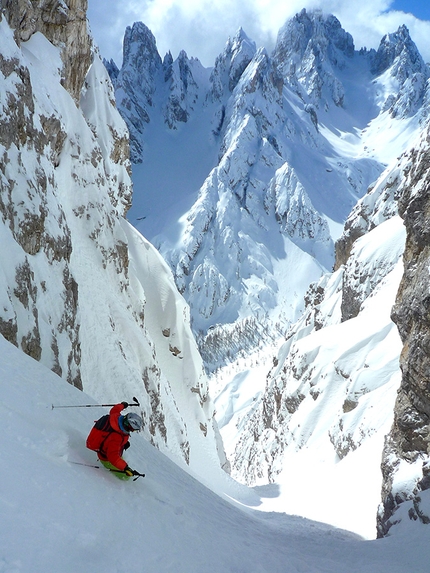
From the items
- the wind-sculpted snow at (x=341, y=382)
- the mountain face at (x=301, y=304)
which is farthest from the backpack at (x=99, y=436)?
the wind-sculpted snow at (x=341, y=382)

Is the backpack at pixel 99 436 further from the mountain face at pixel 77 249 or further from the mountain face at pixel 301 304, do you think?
the mountain face at pixel 301 304

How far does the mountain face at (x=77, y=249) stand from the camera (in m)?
14.6

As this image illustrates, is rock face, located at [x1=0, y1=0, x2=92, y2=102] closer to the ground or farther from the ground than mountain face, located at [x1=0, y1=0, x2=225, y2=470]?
farther from the ground

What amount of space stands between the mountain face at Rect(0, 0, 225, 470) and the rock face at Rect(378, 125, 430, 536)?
11.6m

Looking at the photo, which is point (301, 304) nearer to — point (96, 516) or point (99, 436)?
point (99, 436)

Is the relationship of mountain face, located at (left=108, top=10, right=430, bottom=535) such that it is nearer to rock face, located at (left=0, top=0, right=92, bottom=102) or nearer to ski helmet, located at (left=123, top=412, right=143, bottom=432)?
ski helmet, located at (left=123, top=412, right=143, bottom=432)

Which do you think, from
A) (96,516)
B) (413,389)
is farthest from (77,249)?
(96,516)

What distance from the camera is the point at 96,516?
19.3ft

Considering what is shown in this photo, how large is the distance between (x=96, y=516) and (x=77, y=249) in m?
19.7

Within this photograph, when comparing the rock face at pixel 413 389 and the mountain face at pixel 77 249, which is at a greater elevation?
the mountain face at pixel 77 249

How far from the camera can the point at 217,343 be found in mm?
149250

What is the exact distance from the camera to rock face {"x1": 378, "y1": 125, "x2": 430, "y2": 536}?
14797 millimetres

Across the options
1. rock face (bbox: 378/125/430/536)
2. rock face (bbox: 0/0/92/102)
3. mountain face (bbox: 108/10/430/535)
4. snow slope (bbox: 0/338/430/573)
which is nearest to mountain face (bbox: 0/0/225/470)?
rock face (bbox: 0/0/92/102)

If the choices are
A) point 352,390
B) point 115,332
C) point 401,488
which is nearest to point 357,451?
point 352,390
